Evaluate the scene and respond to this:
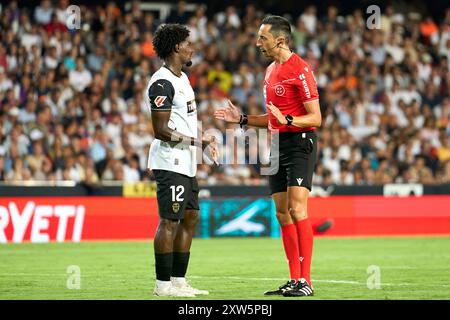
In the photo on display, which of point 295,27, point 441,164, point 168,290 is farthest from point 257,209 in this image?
point 168,290

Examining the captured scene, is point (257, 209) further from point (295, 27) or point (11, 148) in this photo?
point (295, 27)

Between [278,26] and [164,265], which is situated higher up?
[278,26]

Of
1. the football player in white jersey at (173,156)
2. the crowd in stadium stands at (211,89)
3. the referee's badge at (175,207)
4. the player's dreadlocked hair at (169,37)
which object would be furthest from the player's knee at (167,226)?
the crowd in stadium stands at (211,89)

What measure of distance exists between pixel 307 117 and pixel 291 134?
0.34 m

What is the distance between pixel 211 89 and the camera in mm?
23875

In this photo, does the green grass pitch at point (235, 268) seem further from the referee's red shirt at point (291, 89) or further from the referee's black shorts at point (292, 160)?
the referee's red shirt at point (291, 89)

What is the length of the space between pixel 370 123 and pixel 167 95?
14.9 meters

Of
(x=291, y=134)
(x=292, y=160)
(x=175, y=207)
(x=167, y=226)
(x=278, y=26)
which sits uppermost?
(x=278, y=26)

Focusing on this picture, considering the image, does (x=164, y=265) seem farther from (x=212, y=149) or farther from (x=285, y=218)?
(x=285, y=218)

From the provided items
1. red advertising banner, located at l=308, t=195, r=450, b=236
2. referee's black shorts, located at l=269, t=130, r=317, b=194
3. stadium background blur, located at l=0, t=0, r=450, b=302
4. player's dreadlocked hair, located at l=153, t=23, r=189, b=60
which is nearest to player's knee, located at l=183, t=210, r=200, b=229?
referee's black shorts, located at l=269, t=130, r=317, b=194

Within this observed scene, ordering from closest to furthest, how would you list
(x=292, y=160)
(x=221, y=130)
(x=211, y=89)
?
(x=292, y=160) → (x=221, y=130) → (x=211, y=89)

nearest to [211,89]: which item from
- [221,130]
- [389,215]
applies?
[221,130]

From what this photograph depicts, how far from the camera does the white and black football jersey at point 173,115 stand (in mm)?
10203

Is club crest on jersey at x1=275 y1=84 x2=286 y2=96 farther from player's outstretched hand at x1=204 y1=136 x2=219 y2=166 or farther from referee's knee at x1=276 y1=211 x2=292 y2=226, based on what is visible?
referee's knee at x1=276 y1=211 x2=292 y2=226
